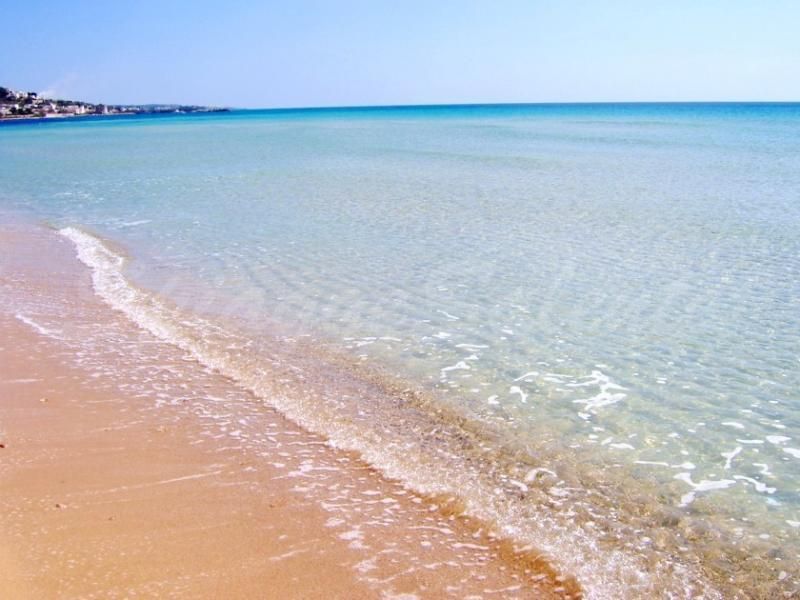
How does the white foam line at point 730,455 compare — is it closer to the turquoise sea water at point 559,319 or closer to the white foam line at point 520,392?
the turquoise sea water at point 559,319

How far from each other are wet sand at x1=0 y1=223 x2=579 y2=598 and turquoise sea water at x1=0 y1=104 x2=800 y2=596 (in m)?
0.46

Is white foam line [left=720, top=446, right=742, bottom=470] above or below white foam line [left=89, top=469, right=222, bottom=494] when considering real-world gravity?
below

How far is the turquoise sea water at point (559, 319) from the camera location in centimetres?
525

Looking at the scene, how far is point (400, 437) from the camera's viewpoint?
6.33 metres

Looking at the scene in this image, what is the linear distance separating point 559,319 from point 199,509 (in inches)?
225

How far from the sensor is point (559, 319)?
9.38m

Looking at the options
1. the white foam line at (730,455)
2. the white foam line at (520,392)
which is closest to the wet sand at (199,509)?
the white foam line at (520,392)

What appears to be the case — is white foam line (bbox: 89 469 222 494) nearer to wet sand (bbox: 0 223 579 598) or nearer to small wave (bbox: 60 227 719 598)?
wet sand (bbox: 0 223 579 598)

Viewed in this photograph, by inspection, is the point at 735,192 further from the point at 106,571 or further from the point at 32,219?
the point at 106,571

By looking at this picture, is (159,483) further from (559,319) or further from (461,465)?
(559,319)

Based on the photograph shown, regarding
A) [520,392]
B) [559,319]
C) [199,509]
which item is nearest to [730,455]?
[520,392]

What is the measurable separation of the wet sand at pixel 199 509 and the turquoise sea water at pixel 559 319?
0.46 metres

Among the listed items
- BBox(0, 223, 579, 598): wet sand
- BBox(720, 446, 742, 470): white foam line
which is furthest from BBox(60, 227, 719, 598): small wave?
BBox(720, 446, 742, 470): white foam line

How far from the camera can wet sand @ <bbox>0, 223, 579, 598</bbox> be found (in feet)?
13.8
